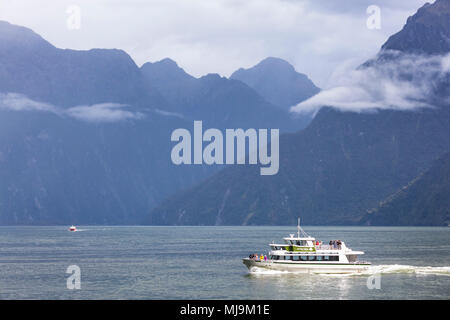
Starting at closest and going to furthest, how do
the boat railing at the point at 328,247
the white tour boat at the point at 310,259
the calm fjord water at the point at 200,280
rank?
1. the calm fjord water at the point at 200,280
2. the white tour boat at the point at 310,259
3. the boat railing at the point at 328,247

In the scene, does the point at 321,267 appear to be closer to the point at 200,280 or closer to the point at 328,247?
the point at 328,247

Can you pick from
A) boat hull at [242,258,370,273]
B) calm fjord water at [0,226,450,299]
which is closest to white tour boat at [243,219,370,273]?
boat hull at [242,258,370,273]

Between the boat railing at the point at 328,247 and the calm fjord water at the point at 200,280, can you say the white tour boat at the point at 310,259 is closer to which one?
the boat railing at the point at 328,247

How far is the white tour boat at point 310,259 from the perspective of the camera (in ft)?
409

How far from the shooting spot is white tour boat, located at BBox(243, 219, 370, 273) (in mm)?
124625

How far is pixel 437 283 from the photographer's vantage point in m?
114

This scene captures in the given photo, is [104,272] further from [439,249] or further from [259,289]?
[439,249]

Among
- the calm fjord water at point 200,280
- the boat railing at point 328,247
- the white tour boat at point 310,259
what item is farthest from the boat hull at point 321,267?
the boat railing at point 328,247

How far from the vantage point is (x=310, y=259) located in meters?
126

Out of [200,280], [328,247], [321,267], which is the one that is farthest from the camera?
[328,247]

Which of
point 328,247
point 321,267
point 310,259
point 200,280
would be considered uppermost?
point 328,247

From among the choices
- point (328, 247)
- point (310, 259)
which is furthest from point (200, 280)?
point (328, 247)

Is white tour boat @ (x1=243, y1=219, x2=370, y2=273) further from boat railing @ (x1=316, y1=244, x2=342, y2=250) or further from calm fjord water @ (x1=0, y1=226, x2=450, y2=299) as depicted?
calm fjord water @ (x1=0, y1=226, x2=450, y2=299)

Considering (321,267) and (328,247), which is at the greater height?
(328,247)
